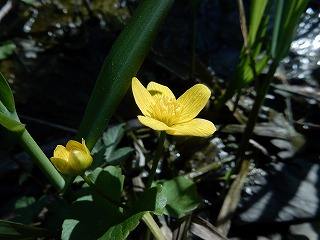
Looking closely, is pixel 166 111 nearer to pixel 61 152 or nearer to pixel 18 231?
pixel 61 152

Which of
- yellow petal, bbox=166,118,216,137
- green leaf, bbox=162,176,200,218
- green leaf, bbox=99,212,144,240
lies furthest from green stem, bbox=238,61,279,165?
green leaf, bbox=99,212,144,240

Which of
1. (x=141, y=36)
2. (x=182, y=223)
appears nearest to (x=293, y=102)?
(x=182, y=223)

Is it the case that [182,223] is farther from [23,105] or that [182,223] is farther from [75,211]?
[23,105]

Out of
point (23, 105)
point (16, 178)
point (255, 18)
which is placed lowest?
point (16, 178)

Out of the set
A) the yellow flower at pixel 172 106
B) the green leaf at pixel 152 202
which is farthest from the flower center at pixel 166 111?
the green leaf at pixel 152 202

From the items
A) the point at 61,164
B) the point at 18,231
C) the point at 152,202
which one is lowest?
the point at 18,231

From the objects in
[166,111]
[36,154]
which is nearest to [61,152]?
[36,154]

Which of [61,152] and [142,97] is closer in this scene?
[61,152]
